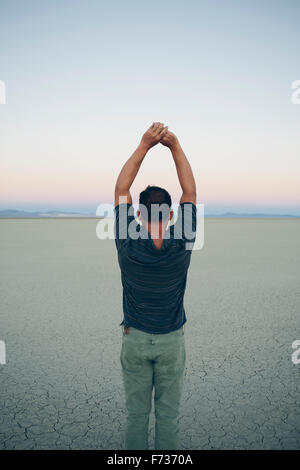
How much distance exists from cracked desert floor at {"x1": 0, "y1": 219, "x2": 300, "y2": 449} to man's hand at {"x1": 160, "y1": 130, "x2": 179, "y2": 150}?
2.40 meters

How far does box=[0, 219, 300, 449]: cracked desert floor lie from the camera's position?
308cm

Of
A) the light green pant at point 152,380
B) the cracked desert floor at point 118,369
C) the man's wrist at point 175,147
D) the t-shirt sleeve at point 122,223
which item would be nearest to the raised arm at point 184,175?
the man's wrist at point 175,147

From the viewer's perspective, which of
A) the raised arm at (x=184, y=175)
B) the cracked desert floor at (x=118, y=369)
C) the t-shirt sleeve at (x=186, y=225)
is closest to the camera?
the t-shirt sleeve at (x=186, y=225)

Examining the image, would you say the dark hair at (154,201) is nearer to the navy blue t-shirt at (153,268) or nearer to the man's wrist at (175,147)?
the navy blue t-shirt at (153,268)

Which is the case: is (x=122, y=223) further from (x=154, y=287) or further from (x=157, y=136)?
(x=157, y=136)

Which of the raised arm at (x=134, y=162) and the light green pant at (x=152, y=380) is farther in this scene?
the light green pant at (x=152, y=380)

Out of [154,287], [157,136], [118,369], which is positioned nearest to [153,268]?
[154,287]

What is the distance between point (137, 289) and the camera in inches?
82.3

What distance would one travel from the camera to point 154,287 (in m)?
2.06

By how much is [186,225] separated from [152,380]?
1.01m

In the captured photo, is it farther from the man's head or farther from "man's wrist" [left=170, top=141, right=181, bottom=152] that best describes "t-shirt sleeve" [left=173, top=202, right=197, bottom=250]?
"man's wrist" [left=170, top=141, right=181, bottom=152]

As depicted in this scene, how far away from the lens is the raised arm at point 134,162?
1.99 meters

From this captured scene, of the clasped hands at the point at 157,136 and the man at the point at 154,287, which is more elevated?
the clasped hands at the point at 157,136
